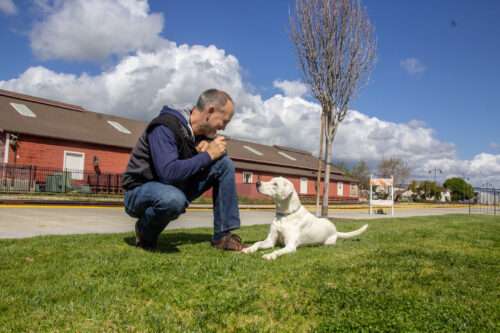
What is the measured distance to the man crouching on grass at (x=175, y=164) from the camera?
3.54 m

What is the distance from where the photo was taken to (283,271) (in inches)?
125

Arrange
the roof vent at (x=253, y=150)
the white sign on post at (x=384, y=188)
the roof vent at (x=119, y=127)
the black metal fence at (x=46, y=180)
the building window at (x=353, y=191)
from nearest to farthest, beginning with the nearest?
the white sign on post at (x=384, y=188) < the black metal fence at (x=46, y=180) < the roof vent at (x=119, y=127) < the roof vent at (x=253, y=150) < the building window at (x=353, y=191)

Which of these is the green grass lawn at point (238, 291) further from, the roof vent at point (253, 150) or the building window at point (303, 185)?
the roof vent at point (253, 150)

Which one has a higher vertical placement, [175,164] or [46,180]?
[175,164]

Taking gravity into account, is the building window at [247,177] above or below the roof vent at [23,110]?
below

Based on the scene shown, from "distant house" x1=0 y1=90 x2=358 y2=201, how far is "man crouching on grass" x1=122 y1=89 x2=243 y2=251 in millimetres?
19051

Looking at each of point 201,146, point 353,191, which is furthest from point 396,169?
point 201,146

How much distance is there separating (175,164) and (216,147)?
485 millimetres

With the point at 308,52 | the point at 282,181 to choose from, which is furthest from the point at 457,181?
the point at 282,181

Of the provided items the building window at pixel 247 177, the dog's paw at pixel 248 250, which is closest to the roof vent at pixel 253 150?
the building window at pixel 247 177

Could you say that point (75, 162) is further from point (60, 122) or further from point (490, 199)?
point (490, 199)

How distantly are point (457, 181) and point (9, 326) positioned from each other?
3034 inches

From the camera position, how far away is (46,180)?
1998 cm

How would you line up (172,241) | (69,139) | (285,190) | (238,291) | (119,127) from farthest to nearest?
(119,127) < (69,139) < (172,241) < (285,190) < (238,291)
